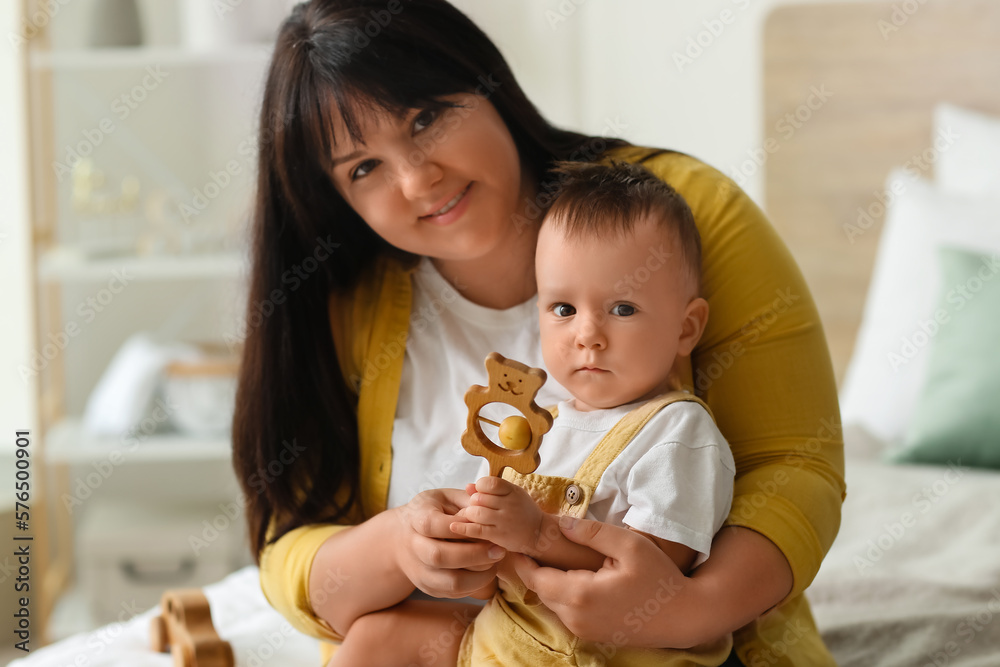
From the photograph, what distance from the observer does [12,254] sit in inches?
118

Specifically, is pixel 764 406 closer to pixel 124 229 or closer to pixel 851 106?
pixel 851 106

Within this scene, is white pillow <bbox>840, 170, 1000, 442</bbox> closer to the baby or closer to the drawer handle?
the baby

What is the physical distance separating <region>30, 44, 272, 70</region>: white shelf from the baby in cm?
196

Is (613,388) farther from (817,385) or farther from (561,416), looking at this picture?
(817,385)

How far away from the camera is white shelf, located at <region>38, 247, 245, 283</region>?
2.67m

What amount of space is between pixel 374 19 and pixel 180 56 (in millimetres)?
1795

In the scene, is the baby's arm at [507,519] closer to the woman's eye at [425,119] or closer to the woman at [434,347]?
the woman at [434,347]

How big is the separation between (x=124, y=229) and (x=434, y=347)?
1.92 m

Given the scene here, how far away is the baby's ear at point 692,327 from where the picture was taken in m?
1.02

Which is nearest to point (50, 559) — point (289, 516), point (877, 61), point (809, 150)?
point (289, 516)

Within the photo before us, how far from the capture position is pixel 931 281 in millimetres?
2182

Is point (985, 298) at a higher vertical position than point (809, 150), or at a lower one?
lower

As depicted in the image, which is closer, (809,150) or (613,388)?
(613,388)

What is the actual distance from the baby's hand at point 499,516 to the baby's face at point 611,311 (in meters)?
0.16
